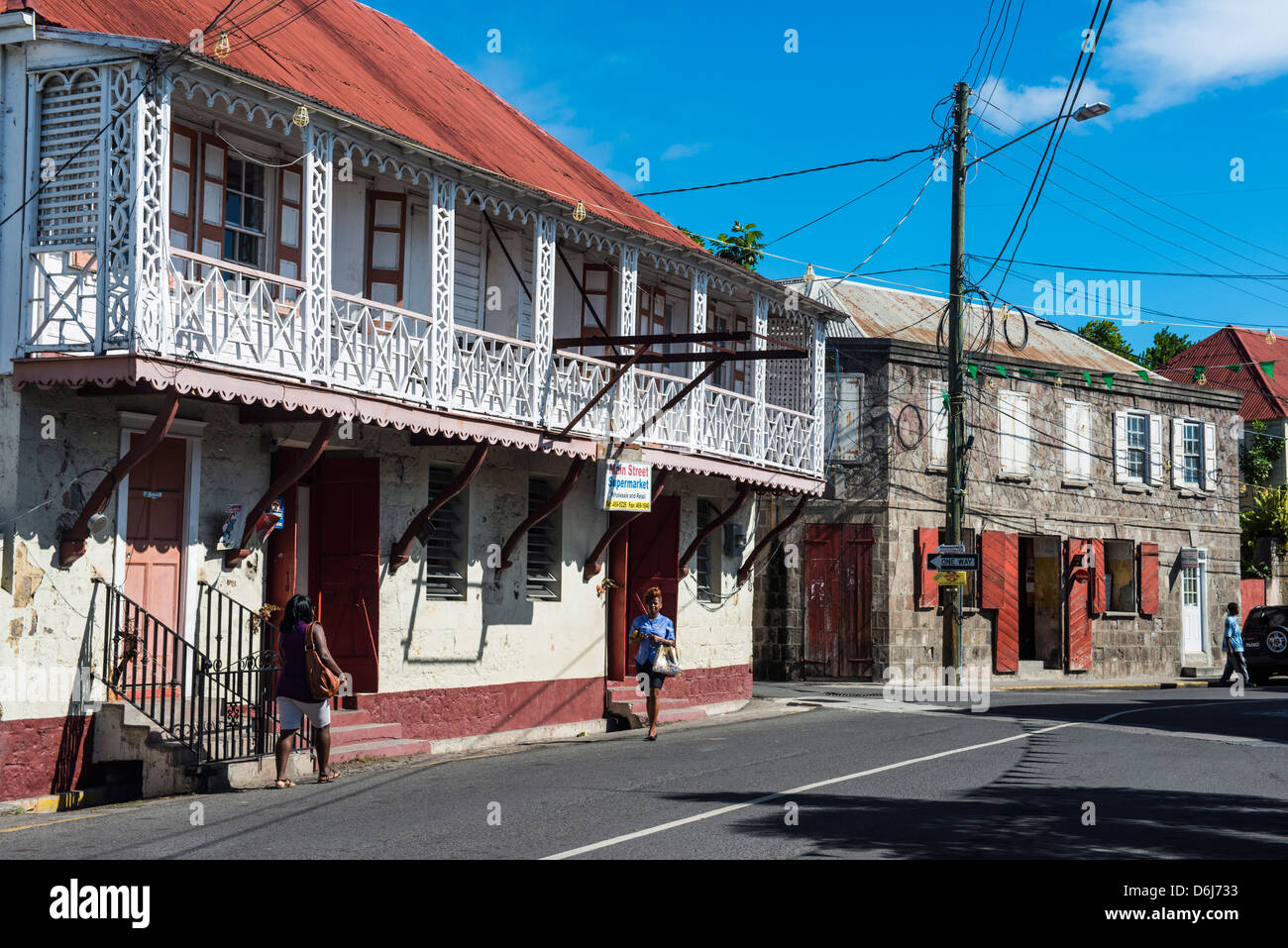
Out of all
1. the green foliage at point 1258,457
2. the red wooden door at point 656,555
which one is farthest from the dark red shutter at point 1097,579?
the green foliage at point 1258,457

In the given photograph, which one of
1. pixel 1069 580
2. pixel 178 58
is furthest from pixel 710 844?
pixel 1069 580

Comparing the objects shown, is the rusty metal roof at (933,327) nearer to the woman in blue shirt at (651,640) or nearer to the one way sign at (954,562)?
the one way sign at (954,562)

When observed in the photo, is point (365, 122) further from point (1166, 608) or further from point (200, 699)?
point (1166, 608)

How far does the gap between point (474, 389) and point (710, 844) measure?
27.0 feet

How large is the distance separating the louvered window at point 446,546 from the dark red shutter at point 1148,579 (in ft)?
73.2

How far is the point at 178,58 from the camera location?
1193 cm

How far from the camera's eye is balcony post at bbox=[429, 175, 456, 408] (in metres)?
15.4

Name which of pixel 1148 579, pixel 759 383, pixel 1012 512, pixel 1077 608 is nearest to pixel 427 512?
pixel 759 383

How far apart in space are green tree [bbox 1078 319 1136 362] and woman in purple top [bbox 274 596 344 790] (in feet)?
145

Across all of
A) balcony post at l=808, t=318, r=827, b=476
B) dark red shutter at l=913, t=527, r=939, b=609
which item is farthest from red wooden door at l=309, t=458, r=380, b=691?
dark red shutter at l=913, t=527, r=939, b=609

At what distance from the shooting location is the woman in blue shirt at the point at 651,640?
54.9 ft

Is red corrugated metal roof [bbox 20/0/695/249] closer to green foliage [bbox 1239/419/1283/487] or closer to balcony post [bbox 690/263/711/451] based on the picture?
balcony post [bbox 690/263/711/451]

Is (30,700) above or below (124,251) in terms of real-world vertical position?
below

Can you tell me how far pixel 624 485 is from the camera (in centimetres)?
Result: 1866
